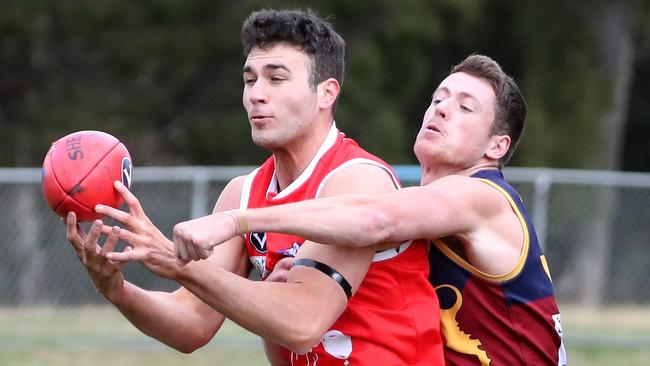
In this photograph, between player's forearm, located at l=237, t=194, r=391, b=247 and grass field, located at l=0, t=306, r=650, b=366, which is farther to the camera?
grass field, located at l=0, t=306, r=650, b=366

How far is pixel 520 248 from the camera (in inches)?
197

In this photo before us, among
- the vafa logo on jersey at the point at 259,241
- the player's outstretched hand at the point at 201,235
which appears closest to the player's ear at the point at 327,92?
the vafa logo on jersey at the point at 259,241

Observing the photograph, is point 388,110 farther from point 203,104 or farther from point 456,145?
point 456,145

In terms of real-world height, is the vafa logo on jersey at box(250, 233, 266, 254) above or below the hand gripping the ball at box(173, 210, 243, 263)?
below

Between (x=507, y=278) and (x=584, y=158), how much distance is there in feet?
70.9

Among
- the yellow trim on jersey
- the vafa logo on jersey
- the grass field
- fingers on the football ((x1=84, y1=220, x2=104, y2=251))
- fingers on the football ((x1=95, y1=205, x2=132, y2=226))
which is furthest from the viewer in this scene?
the grass field

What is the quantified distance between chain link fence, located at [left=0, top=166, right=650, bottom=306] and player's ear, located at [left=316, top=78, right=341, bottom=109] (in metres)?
6.79

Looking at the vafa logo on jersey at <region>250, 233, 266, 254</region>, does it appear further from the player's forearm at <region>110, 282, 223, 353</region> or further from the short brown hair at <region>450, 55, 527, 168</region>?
the short brown hair at <region>450, 55, 527, 168</region>

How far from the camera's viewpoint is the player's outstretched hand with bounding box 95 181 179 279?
432 centimetres

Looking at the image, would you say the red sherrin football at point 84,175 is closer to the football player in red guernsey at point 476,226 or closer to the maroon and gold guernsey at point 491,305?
the football player in red guernsey at point 476,226

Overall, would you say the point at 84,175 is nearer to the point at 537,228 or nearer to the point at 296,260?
the point at 296,260

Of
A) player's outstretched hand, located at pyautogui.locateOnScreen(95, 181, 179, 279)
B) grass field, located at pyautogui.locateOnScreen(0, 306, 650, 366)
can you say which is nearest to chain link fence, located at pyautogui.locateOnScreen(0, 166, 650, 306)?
grass field, located at pyautogui.locateOnScreen(0, 306, 650, 366)

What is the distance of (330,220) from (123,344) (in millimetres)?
8066

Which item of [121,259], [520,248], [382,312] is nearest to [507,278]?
[520,248]
